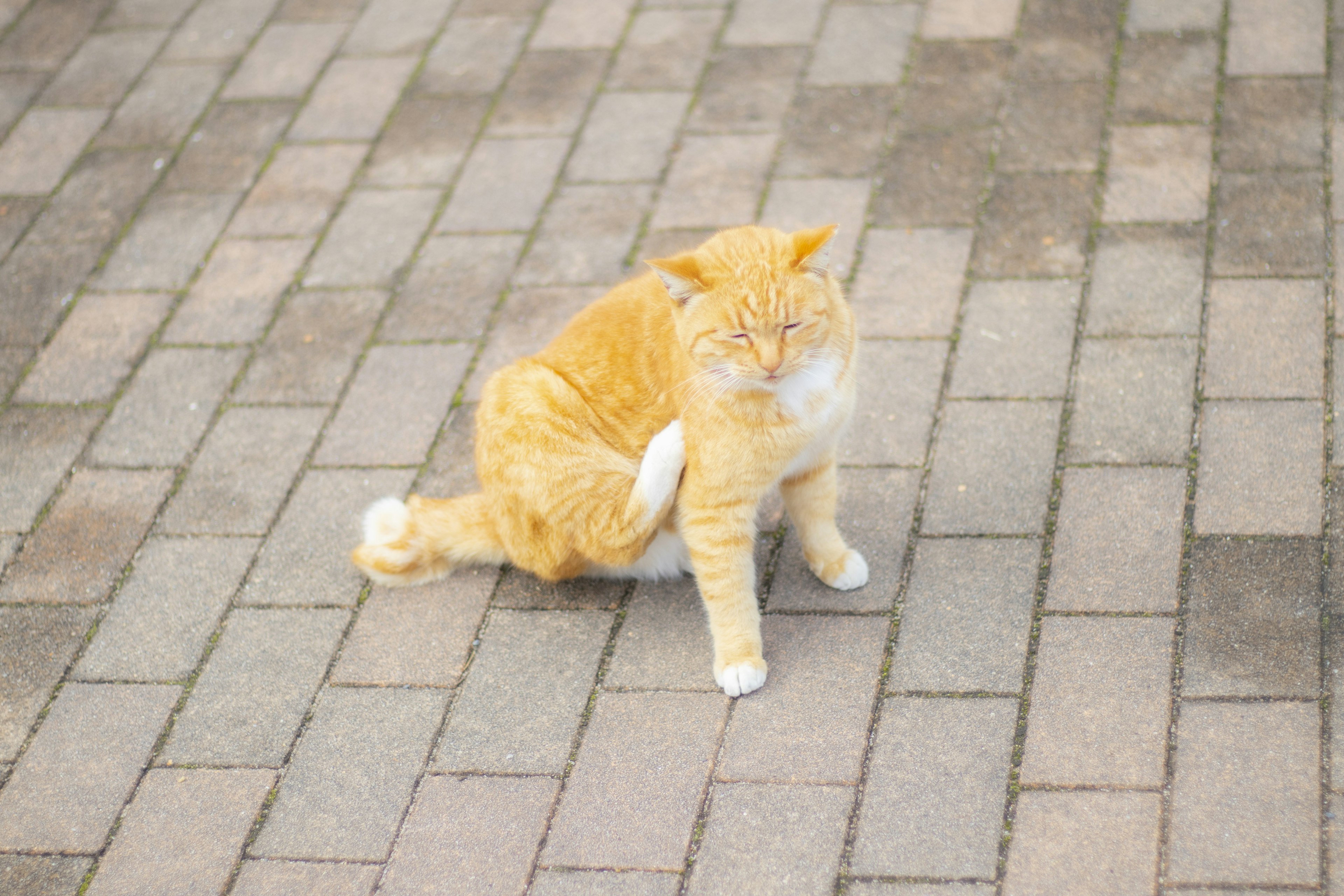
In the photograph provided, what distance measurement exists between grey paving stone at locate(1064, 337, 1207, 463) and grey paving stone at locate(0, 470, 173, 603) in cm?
299

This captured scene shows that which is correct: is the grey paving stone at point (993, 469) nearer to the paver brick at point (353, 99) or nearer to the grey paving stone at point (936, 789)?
the grey paving stone at point (936, 789)

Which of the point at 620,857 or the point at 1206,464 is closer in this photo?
the point at 620,857

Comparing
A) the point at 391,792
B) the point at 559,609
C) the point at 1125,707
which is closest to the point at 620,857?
the point at 391,792

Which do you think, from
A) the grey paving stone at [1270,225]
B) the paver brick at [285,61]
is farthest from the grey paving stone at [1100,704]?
the paver brick at [285,61]

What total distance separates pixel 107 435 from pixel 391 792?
2006 millimetres

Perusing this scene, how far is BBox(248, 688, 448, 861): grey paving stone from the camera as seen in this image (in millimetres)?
3000

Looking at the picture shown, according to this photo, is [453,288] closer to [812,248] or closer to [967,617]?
[812,248]

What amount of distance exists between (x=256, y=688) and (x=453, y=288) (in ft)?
6.14

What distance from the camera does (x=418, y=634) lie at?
350 cm

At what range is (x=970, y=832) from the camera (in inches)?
109

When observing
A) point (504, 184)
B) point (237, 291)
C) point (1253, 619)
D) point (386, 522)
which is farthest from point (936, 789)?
point (237, 291)

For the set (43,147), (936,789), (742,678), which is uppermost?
(43,147)

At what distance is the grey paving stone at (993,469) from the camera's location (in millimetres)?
3559

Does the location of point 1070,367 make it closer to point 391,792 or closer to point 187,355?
point 391,792
